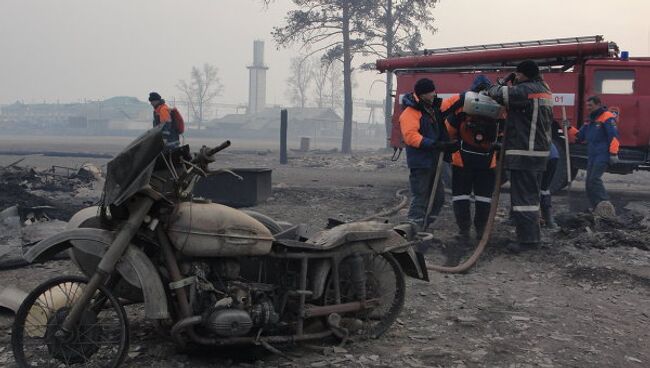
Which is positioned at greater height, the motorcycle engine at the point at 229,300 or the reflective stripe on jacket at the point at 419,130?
the reflective stripe on jacket at the point at 419,130

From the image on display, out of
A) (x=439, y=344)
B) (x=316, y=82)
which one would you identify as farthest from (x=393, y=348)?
(x=316, y=82)

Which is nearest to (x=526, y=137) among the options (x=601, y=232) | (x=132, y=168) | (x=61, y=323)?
(x=601, y=232)

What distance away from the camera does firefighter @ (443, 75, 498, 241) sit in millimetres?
6695

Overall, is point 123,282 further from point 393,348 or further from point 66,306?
point 393,348

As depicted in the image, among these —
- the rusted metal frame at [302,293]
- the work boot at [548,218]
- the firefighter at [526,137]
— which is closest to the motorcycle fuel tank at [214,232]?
the rusted metal frame at [302,293]

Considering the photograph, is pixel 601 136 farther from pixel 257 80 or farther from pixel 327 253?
pixel 257 80

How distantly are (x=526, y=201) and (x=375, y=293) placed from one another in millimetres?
2992

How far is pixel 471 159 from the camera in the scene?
678 centimetres

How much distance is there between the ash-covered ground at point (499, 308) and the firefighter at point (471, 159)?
433 mm

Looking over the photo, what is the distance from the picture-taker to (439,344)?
→ 4086 millimetres

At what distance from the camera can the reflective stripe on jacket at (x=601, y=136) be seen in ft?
29.7

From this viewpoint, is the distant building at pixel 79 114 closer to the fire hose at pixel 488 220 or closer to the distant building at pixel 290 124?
the distant building at pixel 290 124

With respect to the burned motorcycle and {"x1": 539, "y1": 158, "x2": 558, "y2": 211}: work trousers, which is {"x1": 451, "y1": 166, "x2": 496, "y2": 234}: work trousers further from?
the burned motorcycle

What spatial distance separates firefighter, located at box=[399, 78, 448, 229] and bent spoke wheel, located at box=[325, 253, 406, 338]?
7.98 feet
